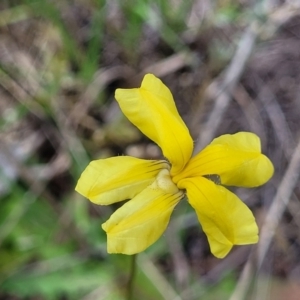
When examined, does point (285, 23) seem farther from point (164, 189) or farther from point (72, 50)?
point (164, 189)

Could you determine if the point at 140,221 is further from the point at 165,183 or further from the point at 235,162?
the point at 235,162

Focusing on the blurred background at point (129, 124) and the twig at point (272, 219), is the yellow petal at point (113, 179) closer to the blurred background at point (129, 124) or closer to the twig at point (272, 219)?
the blurred background at point (129, 124)

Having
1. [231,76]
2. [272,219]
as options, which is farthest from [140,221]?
[231,76]

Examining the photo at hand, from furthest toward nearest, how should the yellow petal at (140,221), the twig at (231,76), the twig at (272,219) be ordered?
the twig at (231,76), the twig at (272,219), the yellow petal at (140,221)

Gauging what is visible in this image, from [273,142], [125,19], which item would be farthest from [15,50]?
[273,142]

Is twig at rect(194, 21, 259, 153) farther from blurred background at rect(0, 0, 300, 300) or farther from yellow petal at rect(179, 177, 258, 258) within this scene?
yellow petal at rect(179, 177, 258, 258)

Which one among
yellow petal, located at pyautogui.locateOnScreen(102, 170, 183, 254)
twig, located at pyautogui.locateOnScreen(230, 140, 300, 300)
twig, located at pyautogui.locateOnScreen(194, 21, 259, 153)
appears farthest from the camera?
twig, located at pyautogui.locateOnScreen(194, 21, 259, 153)

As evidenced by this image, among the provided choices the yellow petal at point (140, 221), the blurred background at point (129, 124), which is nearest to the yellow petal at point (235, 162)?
the yellow petal at point (140, 221)

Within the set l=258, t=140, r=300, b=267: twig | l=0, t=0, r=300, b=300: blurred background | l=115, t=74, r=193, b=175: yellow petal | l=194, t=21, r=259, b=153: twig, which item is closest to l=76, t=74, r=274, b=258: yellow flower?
l=115, t=74, r=193, b=175: yellow petal
